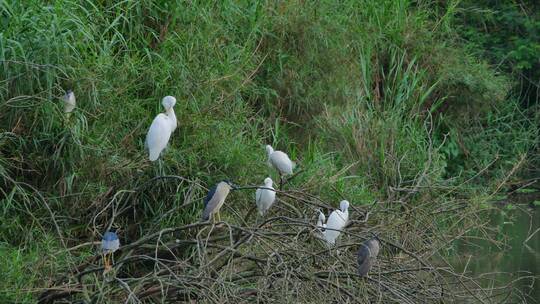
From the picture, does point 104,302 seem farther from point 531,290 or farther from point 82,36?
point 531,290

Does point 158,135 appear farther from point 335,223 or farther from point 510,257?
point 510,257

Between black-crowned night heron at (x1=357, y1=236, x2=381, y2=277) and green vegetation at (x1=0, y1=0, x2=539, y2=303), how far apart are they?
0.86 meters

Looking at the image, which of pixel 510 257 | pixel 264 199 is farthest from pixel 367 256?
pixel 510 257

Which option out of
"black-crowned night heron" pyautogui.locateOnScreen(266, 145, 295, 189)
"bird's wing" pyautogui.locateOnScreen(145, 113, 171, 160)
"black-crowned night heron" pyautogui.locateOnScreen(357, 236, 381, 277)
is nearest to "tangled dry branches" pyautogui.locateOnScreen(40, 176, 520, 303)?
"black-crowned night heron" pyautogui.locateOnScreen(357, 236, 381, 277)

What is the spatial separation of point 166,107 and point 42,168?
2.61 feet

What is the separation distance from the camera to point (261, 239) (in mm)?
5363

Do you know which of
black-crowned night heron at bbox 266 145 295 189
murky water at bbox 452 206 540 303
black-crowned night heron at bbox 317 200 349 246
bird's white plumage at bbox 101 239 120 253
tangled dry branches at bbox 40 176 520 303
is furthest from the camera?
murky water at bbox 452 206 540 303

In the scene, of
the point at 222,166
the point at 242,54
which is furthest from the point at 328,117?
the point at 222,166

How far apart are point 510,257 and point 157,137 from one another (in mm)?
3766

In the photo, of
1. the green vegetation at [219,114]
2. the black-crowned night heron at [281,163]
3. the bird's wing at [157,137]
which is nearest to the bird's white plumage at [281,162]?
the black-crowned night heron at [281,163]

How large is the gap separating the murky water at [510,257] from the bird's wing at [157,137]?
255 centimetres

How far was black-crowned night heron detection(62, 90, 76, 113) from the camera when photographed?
6.34m

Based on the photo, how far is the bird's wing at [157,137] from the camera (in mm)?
6344

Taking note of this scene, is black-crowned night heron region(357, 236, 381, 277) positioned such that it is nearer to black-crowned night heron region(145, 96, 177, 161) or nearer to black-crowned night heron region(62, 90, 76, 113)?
black-crowned night heron region(145, 96, 177, 161)
